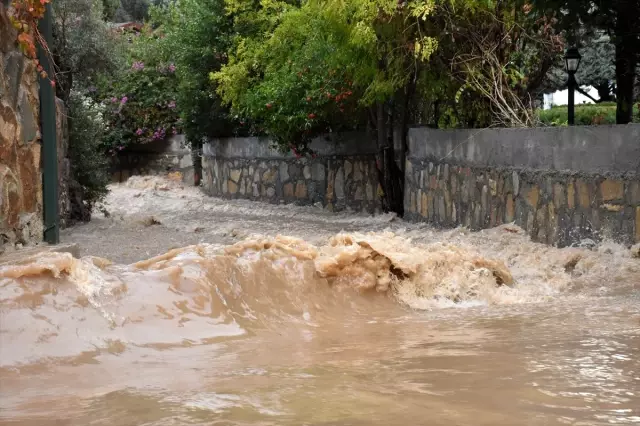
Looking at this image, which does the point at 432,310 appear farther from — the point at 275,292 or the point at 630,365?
the point at 630,365

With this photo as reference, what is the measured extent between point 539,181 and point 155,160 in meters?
15.8

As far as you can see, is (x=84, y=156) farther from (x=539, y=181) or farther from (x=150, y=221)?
(x=539, y=181)

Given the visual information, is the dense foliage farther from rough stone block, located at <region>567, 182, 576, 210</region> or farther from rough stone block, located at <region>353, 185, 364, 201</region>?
rough stone block, located at <region>567, 182, 576, 210</region>

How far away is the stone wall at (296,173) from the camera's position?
15.3 metres

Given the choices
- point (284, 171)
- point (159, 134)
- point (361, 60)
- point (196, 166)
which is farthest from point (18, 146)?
point (159, 134)

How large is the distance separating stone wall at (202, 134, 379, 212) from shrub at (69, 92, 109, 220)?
13.1ft

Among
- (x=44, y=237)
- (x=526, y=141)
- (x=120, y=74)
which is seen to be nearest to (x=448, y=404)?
(x=44, y=237)

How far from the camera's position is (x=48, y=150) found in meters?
7.26

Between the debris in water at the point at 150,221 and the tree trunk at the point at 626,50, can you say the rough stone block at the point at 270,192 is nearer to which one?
the debris in water at the point at 150,221

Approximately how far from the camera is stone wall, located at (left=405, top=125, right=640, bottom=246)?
26.5 feet

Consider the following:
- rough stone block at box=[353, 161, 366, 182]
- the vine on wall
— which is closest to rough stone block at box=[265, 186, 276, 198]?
rough stone block at box=[353, 161, 366, 182]

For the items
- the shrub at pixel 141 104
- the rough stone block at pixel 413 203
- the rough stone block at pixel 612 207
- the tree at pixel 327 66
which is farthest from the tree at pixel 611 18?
the shrub at pixel 141 104

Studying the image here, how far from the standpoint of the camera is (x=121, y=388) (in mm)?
4238

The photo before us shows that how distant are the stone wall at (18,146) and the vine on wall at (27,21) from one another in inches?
3.4
